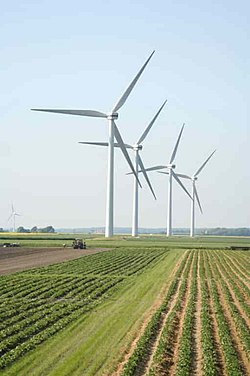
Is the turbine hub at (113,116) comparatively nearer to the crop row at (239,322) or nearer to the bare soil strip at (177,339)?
the crop row at (239,322)

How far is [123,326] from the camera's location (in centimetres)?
2217

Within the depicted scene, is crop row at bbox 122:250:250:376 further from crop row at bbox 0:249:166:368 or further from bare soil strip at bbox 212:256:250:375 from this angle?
crop row at bbox 0:249:166:368

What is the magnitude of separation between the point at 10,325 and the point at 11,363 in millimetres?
5396

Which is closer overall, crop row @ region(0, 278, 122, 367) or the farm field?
the farm field

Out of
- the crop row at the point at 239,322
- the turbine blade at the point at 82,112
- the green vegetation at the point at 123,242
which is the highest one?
the turbine blade at the point at 82,112

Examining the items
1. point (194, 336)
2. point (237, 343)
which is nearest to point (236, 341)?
point (237, 343)

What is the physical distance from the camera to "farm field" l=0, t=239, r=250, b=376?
16438 millimetres

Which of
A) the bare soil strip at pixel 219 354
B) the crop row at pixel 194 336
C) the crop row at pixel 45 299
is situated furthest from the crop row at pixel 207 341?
the crop row at pixel 45 299

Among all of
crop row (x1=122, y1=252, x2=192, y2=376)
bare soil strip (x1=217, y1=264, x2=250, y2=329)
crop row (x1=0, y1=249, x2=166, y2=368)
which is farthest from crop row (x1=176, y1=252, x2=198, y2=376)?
crop row (x1=0, y1=249, x2=166, y2=368)

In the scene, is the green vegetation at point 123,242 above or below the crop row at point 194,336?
above

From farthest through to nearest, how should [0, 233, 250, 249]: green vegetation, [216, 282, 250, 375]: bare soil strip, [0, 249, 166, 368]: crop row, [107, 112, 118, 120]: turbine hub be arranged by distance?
1. [0, 233, 250, 249]: green vegetation
2. [107, 112, 118, 120]: turbine hub
3. [0, 249, 166, 368]: crop row
4. [216, 282, 250, 375]: bare soil strip

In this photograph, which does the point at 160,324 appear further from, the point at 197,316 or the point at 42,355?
the point at 42,355

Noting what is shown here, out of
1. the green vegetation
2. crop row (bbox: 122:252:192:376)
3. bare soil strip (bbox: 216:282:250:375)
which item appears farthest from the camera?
the green vegetation

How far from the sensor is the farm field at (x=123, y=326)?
16.4 meters
